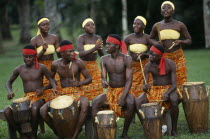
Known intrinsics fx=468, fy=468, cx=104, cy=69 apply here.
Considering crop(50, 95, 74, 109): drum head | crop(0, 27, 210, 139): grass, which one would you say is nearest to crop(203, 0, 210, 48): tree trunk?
crop(0, 27, 210, 139): grass

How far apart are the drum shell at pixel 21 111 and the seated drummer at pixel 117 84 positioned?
1.05m

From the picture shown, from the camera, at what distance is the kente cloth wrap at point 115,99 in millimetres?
7547

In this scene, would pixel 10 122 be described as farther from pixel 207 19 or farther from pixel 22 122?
pixel 207 19

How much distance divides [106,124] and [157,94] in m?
1.32

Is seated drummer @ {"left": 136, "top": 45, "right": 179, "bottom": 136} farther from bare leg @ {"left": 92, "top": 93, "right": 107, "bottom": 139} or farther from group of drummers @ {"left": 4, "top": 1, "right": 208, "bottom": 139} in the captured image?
bare leg @ {"left": 92, "top": 93, "right": 107, "bottom": 139}

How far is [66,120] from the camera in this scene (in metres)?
7.25

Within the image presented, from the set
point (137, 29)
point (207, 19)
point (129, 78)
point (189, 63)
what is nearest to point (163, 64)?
point (129, 78)

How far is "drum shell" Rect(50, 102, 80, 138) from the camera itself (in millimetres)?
7212

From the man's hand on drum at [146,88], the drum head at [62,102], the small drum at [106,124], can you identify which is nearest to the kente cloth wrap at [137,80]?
the man's hand on drum at [146,88]

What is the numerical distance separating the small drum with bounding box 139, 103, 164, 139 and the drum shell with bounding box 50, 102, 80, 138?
108cm

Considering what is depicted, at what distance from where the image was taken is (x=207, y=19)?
23.3 meters

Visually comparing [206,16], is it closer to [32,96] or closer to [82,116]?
[32,96]

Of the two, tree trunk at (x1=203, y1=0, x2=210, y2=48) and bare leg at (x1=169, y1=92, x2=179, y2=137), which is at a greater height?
tree trunk at (x1=203, y1=0, x2=210, y2=48)

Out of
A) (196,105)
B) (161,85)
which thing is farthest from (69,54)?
(196,105)
